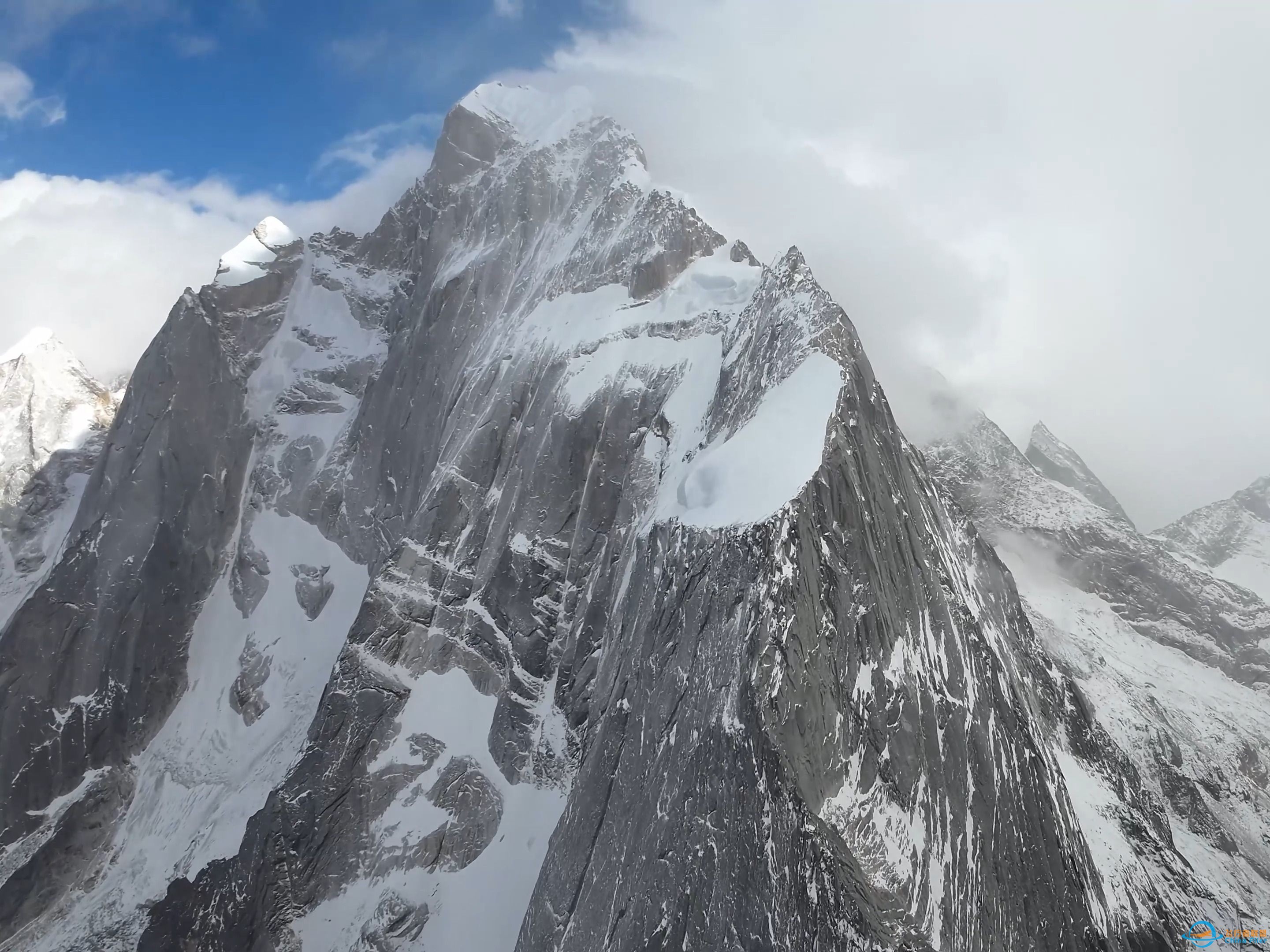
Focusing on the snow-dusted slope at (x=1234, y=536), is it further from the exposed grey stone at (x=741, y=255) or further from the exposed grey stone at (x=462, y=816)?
the exposed grey stone at (x=462, y=816)

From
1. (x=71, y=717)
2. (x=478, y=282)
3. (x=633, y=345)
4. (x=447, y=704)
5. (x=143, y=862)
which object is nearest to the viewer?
(x=447, y=704)

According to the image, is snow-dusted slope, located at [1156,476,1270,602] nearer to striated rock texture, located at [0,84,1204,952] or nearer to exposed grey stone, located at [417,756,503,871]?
striated rock texture, located at [0,84,1204,952]

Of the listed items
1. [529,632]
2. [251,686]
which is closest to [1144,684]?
[529,632]

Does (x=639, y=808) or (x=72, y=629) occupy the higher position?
(x=72, y=629)

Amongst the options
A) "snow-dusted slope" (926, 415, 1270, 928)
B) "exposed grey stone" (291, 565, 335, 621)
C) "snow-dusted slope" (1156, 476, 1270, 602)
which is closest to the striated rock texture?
"exposed grey stone" (291, 565, 335, 621)

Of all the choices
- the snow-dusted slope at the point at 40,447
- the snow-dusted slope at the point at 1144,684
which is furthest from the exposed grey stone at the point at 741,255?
the snow-dusted slope at the point at 40,447

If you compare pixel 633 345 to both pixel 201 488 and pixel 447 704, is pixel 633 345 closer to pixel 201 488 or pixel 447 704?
pixel 447 704

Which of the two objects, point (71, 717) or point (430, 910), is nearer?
point (430, 910)

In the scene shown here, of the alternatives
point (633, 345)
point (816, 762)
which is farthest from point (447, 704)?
point (816, 762)

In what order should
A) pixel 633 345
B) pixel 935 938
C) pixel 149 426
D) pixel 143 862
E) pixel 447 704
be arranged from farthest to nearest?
pixel 149 426
pixel 143 862
pixel 633 345
pixel 447 704
pixel 935 938
